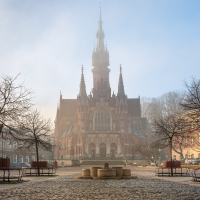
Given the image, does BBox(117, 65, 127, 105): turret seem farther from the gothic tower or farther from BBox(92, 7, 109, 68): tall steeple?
BBox(92, 7, 109, 68): tall steeple

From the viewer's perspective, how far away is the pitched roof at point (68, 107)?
91.6 m

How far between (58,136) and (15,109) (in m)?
74.3

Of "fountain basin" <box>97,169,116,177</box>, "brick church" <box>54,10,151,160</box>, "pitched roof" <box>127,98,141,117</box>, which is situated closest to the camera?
"fountain basin" <box>97,169,116,177</box>

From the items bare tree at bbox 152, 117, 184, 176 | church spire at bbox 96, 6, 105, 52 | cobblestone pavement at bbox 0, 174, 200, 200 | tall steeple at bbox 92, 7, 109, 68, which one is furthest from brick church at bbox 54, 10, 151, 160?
cobblestone pavement at bbox 0, 174, 200, 200

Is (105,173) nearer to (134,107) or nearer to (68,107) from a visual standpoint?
(134,107)

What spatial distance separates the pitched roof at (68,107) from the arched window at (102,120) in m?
18.1

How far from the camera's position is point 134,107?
298 feet

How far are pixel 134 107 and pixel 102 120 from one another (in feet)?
62.1

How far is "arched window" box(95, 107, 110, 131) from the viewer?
73.9 metres

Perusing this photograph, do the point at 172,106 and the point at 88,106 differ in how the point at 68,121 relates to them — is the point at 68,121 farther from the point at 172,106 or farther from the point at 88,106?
the point at 172,106

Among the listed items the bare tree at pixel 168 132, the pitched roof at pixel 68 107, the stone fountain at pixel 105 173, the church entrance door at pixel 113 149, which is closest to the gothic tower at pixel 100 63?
the pitched roof at pixel 68 107

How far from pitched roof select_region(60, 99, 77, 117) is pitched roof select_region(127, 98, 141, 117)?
1675cm

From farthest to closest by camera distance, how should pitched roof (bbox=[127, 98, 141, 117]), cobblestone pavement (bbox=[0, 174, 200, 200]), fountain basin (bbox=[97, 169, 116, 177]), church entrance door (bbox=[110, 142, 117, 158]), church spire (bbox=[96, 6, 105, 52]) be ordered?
church spire (bbox=[96, 6, 105, 52]), pitched roof (bbox=[127, 98, 141, 117]), church entrance door (bbox=[110, 142, 117, 158]), fountain basin (bbox=[97, 169, 116, 177]), cobblestone pavement (bbox=[0, 174, 200, 200])

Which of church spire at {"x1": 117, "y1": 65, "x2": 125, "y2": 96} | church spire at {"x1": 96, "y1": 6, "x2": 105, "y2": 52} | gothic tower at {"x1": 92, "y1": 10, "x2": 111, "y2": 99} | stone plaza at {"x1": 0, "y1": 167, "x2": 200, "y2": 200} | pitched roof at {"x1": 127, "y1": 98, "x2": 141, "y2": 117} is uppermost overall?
church spire at {"x1": 96, "y1": 6, "x2": 105, "y2": 52}
